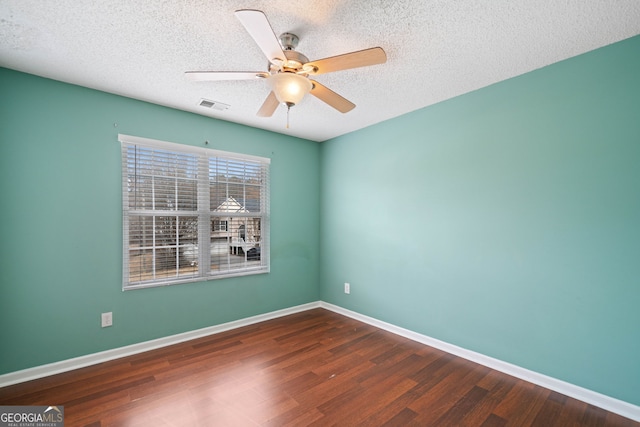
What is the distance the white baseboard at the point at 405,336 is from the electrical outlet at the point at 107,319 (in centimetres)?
25

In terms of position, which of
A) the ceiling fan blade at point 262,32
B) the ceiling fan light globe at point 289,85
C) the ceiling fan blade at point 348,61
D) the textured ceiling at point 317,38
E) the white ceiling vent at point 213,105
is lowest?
the ceiling fan light globe at point 289,85

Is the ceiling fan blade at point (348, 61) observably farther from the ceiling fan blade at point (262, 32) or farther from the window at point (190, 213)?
the window at point (190, 213)

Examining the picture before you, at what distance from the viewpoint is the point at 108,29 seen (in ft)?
5.93

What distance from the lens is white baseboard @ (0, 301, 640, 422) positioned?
200cm

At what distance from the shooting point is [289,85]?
1.77m

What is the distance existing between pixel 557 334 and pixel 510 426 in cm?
85

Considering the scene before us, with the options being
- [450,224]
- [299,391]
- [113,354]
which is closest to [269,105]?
[450,224]

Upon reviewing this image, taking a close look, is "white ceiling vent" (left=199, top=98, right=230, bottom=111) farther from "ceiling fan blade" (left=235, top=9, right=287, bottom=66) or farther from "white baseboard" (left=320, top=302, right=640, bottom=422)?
"white baseboard" (left=320, top=302, right=640, bottom=422)

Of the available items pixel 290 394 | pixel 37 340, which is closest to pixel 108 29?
pixel 37 340

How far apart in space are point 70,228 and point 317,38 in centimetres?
266

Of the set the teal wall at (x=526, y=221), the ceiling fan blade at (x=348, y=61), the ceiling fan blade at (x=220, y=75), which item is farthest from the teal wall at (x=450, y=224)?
the ceiling fan blade at (x=348, y=61)

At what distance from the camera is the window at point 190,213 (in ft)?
9.36

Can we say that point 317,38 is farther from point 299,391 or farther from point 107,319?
point 107,319

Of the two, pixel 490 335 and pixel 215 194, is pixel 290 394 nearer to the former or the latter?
pixel 490 335
